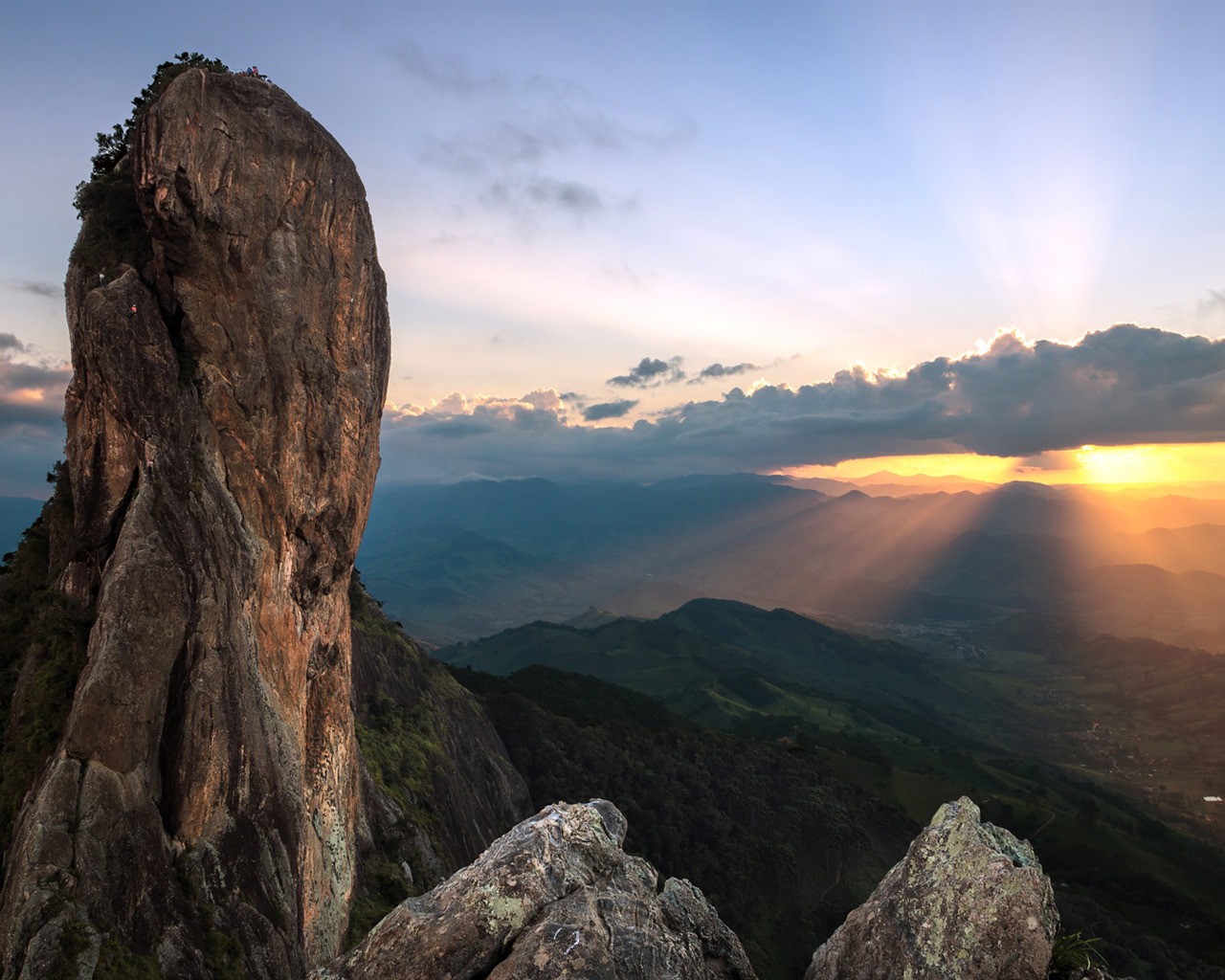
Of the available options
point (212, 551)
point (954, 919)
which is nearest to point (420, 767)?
point (212, 551)

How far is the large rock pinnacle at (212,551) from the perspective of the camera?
22.1 meters

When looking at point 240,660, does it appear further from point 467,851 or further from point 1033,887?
point 467,851

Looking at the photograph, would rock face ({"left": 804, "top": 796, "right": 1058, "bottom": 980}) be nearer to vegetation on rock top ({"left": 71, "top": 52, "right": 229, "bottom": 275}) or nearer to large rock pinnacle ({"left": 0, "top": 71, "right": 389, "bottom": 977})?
large rock pinnacle ({"left": 0, "top": 71, "right": 389, "bottom": 977})

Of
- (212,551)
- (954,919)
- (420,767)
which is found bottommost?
(420,767)

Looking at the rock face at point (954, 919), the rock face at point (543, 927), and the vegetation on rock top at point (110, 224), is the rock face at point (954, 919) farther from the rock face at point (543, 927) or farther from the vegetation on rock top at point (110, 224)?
the vegetation on rock top at point (110, 224)

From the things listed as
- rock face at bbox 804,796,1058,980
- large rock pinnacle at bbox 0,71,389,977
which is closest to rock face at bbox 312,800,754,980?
rock face at bbox 804,796,1058,980

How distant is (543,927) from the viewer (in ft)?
42.2

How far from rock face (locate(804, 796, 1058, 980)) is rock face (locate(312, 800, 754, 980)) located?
3.34 meters

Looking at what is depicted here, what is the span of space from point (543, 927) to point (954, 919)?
27.2ft

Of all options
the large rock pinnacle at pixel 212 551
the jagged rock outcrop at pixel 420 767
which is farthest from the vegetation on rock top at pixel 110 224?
the jagged rock outcrop at pixel 420 767

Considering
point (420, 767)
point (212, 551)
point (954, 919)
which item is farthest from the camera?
point (420, 767)

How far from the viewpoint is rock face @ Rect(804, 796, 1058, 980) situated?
41.4ft

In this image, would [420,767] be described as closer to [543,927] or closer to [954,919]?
[543,927]

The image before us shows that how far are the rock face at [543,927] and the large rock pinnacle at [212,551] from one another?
548 inches
